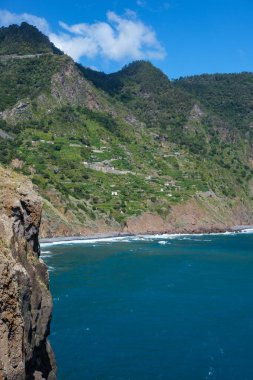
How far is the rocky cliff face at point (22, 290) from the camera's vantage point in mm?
19500

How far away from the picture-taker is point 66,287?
241 feet

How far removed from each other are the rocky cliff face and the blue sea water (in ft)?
46.4

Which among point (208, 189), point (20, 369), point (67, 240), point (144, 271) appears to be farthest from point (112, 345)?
point (208, 189)

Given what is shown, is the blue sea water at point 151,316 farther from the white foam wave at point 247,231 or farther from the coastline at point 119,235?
the white foam wave at point 247,231

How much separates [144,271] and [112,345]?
133 ft

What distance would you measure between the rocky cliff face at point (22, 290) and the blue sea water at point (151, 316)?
1415 centimetres

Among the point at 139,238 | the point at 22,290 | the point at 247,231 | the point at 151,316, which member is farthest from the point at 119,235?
the point at 22,290

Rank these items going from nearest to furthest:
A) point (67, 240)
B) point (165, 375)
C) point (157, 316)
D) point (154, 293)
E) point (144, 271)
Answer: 1. point (165, 375)
2. point (157, 316)
3. point (154, 293)
4. point (144, 271)
5. point (67, 240)

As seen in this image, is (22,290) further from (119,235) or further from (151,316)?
(119,235)

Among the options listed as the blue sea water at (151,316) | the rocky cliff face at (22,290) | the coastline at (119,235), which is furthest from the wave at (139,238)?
the rocky cliff face at (22,290)

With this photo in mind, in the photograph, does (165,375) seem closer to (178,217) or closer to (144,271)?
(144,271)

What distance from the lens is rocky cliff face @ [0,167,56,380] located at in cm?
1950

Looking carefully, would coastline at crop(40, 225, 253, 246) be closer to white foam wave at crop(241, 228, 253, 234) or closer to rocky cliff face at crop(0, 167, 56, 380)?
white foam wave at crop(241, 228, 253, 234)

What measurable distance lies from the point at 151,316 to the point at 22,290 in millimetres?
39172
